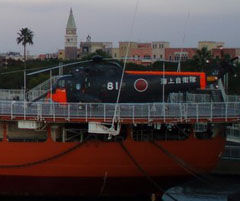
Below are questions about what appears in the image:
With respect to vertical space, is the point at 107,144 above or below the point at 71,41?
below

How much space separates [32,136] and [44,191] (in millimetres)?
2778

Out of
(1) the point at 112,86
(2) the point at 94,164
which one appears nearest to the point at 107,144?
(2) the point at 94,164

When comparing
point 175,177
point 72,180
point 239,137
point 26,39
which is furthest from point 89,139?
point 26,39

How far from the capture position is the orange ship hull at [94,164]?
83.9 ft

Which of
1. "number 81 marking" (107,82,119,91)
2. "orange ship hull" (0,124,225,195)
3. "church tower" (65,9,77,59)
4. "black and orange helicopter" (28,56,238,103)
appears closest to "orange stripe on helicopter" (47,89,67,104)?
"black and orange helicopter" (28,56,238,103)

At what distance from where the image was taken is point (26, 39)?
92938 mm

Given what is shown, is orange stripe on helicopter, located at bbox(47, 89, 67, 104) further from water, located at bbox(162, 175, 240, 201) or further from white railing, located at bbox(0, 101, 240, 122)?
water, located at bbox(162, 175, 240, 201)

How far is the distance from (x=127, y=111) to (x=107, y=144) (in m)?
1.83

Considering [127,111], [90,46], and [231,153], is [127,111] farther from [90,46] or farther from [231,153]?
[90,46]

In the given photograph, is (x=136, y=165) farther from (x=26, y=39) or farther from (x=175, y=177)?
(x=26, y=39)

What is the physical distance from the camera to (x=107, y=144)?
2550cm

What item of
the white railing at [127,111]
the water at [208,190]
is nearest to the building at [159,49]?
the water at [208,190]

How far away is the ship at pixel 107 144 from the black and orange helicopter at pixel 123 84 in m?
0.07

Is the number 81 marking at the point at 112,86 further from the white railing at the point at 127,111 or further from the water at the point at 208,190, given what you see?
the water at the point at 208,190
